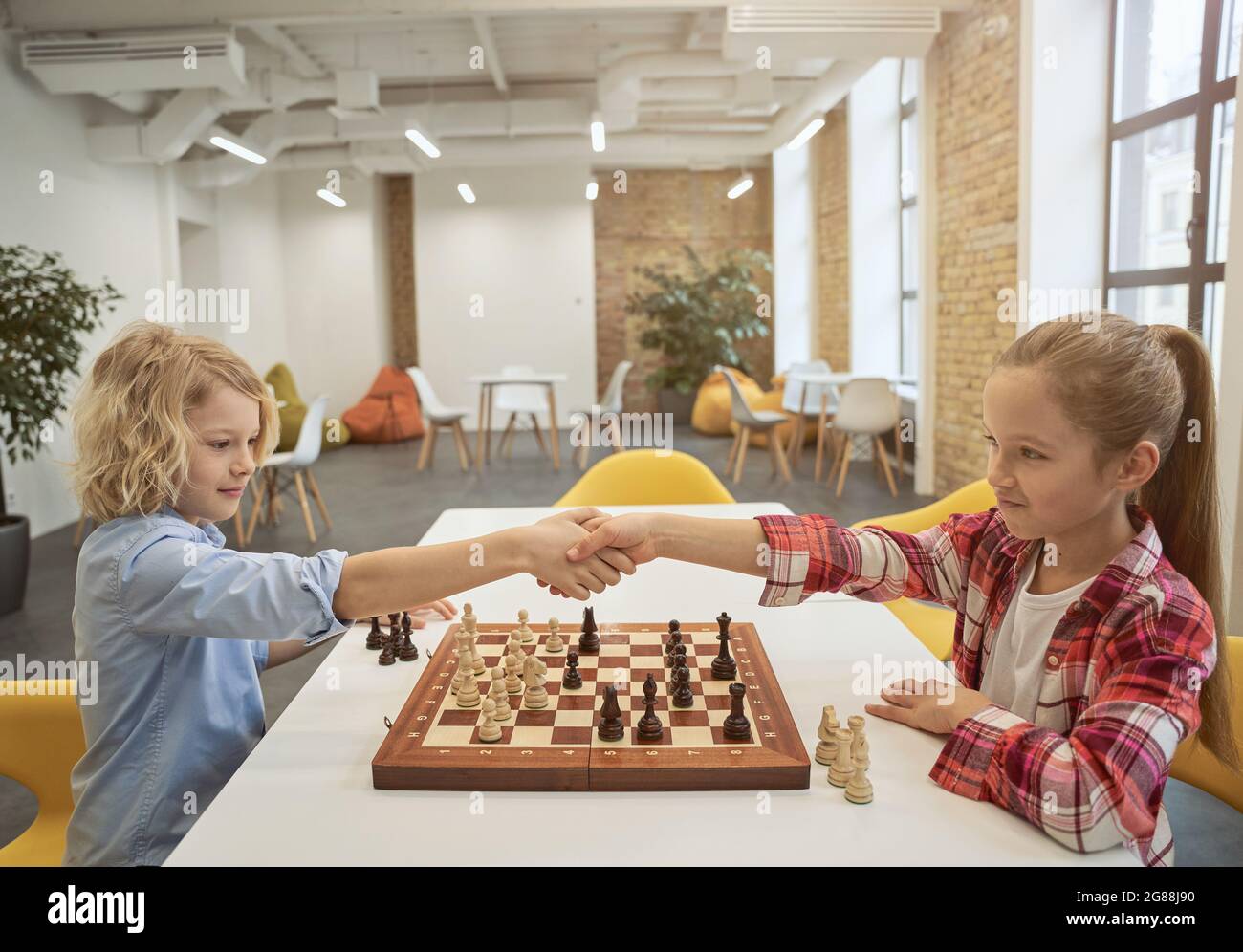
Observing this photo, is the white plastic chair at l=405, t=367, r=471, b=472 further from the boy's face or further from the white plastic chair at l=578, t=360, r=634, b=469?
the boy's face

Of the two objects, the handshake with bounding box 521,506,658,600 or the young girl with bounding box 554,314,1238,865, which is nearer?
the young girl with bounding box 554,314,1238,865

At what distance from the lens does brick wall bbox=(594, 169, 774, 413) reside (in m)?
13.0

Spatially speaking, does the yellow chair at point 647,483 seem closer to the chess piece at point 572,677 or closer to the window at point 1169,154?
the chess piece at point 572,677

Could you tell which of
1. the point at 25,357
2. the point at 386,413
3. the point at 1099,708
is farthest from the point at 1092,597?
the point at 386,413

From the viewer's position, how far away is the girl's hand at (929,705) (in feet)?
4.05

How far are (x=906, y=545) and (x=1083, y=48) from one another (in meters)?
4.91

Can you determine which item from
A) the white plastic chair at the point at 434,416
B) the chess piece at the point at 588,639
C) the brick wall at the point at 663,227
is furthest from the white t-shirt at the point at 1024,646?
the brick wall at the point at 663,227

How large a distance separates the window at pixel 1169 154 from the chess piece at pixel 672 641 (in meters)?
3.70

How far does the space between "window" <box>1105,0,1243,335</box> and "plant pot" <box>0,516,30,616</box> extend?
5.56 metres

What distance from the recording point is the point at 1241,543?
329 cm

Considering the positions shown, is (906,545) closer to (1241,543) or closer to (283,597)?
(283,597)

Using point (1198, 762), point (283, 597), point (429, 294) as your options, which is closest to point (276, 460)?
point (283, 597)

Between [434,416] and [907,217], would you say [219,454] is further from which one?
[907,217]

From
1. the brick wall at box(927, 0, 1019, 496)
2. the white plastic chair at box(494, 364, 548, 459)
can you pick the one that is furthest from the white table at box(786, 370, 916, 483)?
the white plastic chair at box(494, 364, 548, 459)
